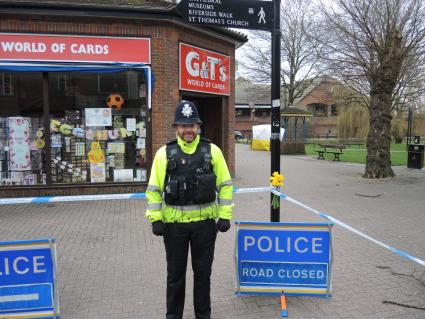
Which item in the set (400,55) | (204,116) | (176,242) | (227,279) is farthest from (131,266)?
(400,55)

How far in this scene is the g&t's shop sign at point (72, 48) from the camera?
9156 mm

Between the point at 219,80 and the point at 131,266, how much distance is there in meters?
7.73

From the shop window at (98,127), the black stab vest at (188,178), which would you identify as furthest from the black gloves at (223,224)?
the shop window at (98,127)

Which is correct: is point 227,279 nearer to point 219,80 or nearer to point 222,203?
point 222,203

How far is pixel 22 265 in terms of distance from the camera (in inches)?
142

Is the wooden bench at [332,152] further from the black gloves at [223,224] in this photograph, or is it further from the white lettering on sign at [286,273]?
the black gloves at [223,224]

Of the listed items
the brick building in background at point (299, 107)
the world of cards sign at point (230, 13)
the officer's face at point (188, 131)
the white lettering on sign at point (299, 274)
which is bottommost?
the white lettering on sign at point (299, 274)

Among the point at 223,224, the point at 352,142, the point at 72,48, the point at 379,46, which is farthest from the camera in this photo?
the point at 352,142

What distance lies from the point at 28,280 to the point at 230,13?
3.34 metres

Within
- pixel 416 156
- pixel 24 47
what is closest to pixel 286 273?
pixel 24 47

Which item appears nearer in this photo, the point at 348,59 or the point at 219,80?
the point at 219,80

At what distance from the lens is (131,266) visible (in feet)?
16.8

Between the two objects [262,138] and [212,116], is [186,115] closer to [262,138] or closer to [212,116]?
[212,116]

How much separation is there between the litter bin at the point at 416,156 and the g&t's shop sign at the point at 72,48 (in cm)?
1254
